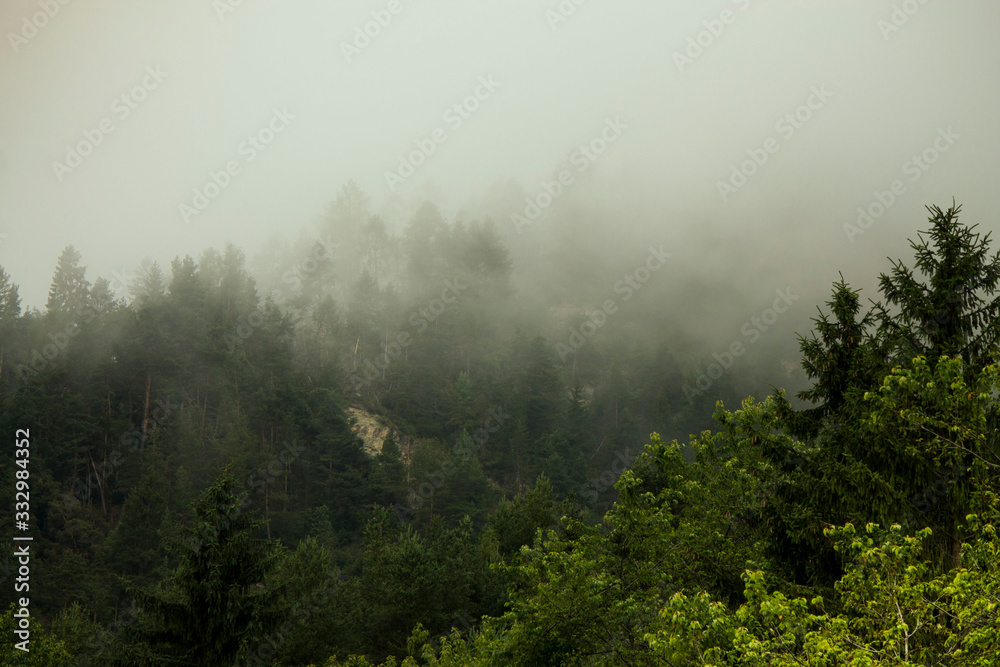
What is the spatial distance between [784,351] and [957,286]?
120 metres

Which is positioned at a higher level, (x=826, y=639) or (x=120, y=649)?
(x=826, y=639)

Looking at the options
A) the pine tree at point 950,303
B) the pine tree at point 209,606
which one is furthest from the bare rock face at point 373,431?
the pine tree at point 950,303

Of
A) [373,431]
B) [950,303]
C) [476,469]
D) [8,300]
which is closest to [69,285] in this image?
[8,300]

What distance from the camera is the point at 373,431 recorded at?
66.9 meters

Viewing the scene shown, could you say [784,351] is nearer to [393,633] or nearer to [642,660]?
[393,633]

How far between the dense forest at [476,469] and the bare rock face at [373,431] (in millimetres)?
632

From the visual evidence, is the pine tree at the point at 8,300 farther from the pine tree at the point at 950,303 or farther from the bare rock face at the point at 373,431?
the pine tree at the point at 950,303

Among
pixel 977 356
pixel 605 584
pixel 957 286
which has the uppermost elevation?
pixel 957 286

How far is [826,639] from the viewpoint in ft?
23.4

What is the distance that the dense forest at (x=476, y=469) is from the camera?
9.94 m

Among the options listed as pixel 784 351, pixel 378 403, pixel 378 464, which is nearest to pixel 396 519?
pixel 378 464

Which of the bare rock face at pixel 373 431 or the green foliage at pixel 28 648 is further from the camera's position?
the bare rock face at pixel 373 431

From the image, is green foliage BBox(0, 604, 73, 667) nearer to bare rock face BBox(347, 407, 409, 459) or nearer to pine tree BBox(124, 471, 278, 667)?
pine tree BBox(124, 471, 278, 667)

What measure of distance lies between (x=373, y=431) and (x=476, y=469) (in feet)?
53.0
